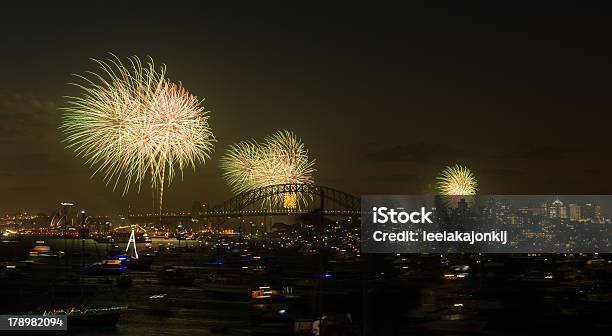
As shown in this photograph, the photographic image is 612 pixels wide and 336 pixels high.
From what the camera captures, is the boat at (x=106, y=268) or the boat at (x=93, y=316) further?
the boat at (x=106, y=268)

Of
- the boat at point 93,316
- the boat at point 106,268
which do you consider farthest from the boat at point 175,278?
the boat at point 93,316

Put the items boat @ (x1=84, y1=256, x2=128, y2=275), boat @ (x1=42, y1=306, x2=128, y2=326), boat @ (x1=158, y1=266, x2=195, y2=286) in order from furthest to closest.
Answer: boat @ (x1=84, y1=256, x2=128, y2=275) < boat @ (x1=158, y1=266, x2=195, y2=286) < boat @ (x1=42, y1=306, x2=128, y2=326)

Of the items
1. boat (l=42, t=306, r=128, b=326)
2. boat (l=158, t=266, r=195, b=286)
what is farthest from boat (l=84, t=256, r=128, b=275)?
boat (l=42, t=306, r=128, b=326)

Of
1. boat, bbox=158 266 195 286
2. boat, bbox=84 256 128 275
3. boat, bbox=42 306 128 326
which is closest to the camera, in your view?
boat, bbox=42 306 128 326

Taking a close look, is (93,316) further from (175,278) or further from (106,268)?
(106,268)

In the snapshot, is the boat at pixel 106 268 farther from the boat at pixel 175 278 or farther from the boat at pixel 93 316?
the boat at pixel 93 316

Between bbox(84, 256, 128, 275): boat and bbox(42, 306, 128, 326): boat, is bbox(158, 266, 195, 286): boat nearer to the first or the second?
bbox(84, 256, 128, 275): boat

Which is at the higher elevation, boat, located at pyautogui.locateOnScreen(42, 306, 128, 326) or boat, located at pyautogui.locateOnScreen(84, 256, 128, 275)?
boat, located at pyautogui.locateOnScreen(84, 256, 128, 275)

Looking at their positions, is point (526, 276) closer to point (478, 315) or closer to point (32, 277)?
point (478, 315)

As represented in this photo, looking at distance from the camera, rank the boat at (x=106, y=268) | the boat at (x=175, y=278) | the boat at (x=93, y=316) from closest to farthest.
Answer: the boat at (x=93, y=316)
the boat at (x=175, y=278)
the boat at (x=106, y=268)

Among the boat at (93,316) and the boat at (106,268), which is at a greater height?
the boat at (106,268)

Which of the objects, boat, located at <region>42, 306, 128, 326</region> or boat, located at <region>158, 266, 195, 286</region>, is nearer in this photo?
boat, located at <region>42, 306, 128, 326</region>
